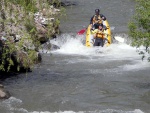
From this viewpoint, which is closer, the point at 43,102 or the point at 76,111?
the point at 76,111

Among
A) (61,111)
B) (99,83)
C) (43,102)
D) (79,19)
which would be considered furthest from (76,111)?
(79,19)

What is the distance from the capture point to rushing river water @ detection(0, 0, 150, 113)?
813 centimetres

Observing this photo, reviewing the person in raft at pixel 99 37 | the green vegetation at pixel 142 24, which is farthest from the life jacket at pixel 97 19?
the green vegetation at pixel 142 24

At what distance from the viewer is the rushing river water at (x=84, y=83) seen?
8.13 meters

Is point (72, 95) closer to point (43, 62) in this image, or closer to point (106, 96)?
point (106, 96)

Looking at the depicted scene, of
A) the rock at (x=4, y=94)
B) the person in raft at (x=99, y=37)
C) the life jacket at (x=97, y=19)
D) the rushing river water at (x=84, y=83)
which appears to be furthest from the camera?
the life jacket at (x=97, y=19)

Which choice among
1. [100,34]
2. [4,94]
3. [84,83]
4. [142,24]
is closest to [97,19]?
[100,34]

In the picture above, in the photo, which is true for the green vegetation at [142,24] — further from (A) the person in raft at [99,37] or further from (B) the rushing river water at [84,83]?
(A) the person in raft at [99,37]

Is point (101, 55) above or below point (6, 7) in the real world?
below

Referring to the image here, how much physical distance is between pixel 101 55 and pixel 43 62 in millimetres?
2186

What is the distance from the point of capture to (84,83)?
9.83 m

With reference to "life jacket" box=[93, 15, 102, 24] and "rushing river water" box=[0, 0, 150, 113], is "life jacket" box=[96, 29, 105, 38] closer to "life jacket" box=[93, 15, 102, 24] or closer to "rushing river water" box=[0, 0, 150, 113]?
"rushing river water" box=[0, 0, 150, 113]

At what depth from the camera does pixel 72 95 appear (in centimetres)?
890

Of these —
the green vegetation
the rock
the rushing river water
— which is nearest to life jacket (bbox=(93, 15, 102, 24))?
the rushing river water
